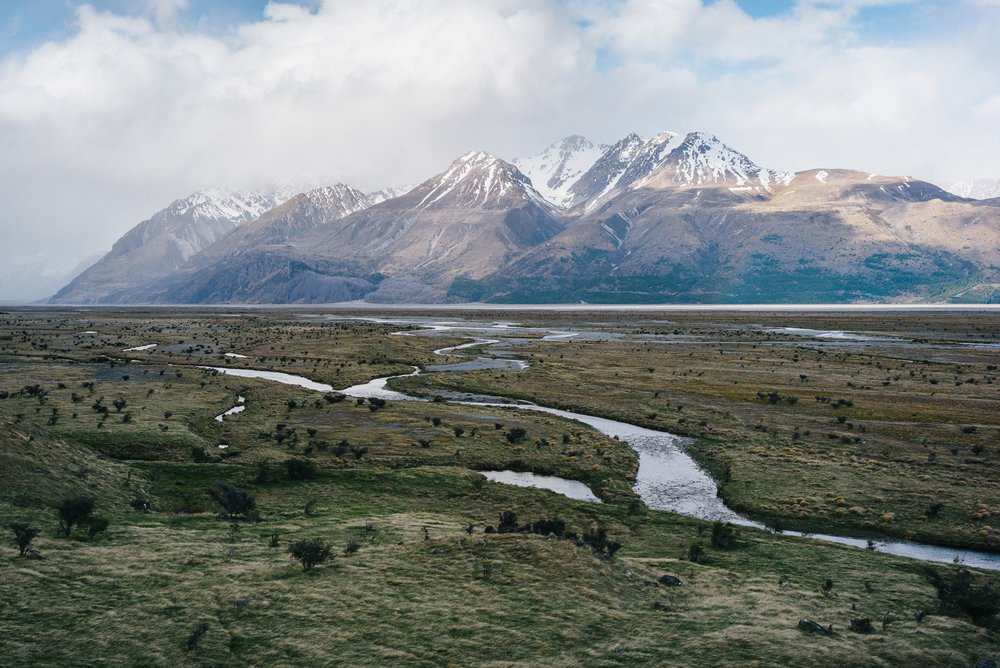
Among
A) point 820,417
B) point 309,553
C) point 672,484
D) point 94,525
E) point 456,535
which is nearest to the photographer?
point 309,553

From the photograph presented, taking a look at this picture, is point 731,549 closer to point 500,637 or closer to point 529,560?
point 529,560

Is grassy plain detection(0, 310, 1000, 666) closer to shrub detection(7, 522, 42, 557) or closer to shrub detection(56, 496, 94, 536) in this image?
shrub detection(7, 522, 42, 557)

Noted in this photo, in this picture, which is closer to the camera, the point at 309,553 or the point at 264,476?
the point at 309,553

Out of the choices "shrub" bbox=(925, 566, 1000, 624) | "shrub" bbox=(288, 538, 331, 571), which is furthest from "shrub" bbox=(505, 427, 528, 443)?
"shrub" bbox=(925, 566, 1000, 624)

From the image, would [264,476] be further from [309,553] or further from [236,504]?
[309,553]

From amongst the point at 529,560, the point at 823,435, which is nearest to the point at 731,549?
the point at 529,560

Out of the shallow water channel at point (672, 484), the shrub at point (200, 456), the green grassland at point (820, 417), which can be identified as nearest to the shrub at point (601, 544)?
the shallow water channel at point (672, 484)

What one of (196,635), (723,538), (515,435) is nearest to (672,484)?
(723,538)
